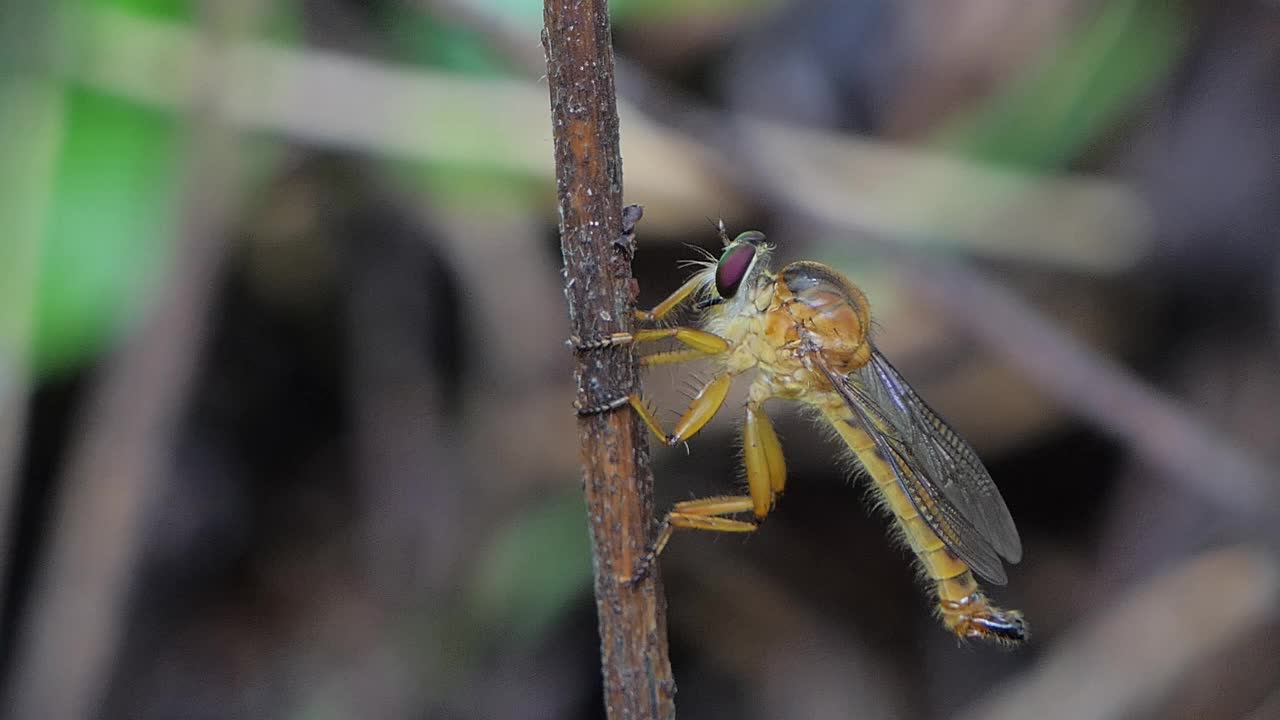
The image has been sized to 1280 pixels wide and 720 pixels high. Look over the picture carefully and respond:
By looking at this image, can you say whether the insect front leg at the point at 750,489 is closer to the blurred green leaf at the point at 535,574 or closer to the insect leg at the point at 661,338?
the insect leg at the point at 661,338

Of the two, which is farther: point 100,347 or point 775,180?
point 775,180

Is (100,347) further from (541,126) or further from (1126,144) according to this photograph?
(1126,144)

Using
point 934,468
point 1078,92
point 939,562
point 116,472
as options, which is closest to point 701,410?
point 934,468

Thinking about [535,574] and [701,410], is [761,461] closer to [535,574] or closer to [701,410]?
[701,410]

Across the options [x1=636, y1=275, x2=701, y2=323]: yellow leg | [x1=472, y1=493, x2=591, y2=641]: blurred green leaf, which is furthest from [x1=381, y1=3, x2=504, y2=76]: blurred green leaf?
[x1=636, y1=275, x2=701, y2=323]: yellow leg

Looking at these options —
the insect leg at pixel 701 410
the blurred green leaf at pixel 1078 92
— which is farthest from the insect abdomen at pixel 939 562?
the blurred green leaf at pixel 1078 92

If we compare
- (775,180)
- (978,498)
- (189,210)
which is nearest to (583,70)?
(978,498)
